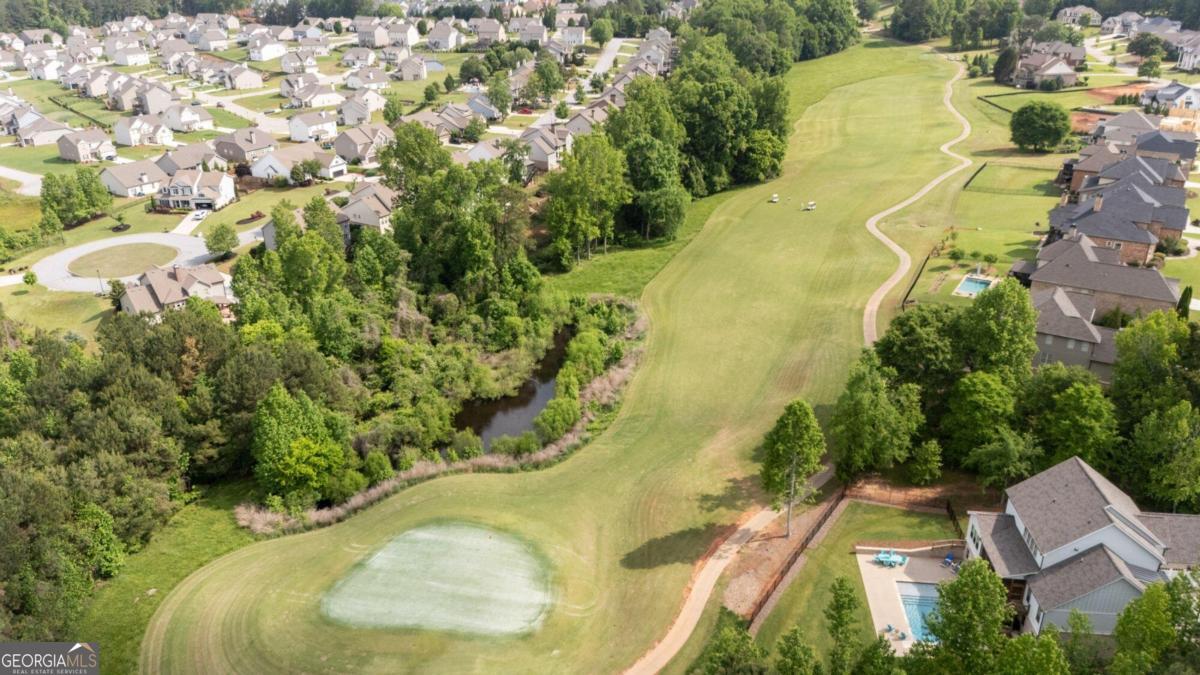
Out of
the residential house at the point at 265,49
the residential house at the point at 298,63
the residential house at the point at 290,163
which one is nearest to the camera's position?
the residential house at the point at 290,163

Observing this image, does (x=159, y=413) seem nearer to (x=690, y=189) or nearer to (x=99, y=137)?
(x=690, y=189)

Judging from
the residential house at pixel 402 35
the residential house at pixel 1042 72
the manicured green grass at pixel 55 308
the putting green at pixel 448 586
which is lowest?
the putting green at pixel 448 586

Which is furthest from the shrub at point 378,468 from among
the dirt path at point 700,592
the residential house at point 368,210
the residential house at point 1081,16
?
the residential house at point 1081,16

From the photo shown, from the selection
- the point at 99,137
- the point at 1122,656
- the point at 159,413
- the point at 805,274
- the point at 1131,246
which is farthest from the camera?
the point at 99,137

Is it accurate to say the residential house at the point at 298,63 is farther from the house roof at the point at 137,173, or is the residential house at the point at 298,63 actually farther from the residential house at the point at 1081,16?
the residential house at the point at 1081,16

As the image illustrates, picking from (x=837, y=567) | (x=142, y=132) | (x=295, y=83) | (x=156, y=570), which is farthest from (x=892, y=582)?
(x=295, y=83)

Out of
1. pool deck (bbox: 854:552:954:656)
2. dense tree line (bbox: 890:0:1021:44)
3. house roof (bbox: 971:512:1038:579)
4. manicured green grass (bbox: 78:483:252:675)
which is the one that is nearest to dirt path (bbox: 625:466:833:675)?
pool deck (bbox: 854:552:954:656)

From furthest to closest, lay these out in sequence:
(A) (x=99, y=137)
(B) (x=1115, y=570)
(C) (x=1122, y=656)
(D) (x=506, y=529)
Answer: (A) (x=99, y=137)
(D) (x=506, y=529)
(B) (x=1115, y=570)
(C) (x=1122, y=656)

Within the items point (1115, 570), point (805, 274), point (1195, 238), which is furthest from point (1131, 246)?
point (1115, 570)

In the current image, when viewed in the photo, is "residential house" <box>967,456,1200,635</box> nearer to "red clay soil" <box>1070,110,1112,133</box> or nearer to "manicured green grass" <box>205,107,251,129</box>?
"red clay soil" <box>1070,110,1112,133</box>
